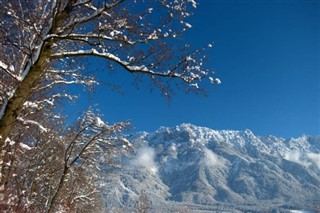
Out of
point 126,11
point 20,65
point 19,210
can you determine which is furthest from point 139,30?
point 19,210

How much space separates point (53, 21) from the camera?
25.9 ft

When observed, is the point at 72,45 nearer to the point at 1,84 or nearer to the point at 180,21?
the point at 1,84

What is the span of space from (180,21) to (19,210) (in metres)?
9.80

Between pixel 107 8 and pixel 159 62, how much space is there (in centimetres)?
162

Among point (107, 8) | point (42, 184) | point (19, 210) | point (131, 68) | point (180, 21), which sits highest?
point (42, 184)

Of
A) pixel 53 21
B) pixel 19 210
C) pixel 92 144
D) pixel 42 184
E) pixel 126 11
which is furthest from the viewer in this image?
pixel 42 184

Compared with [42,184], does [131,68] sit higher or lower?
lower

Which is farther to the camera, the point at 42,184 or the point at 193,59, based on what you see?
the point at 42,184

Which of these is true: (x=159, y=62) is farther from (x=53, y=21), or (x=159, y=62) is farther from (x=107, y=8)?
(x=53, y=21)

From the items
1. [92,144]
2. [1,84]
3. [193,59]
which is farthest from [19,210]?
[193,59]

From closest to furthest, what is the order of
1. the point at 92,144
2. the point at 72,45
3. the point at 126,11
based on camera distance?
the point at 126,11, the point at 72,45, the point at 92,144

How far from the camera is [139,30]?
861cm

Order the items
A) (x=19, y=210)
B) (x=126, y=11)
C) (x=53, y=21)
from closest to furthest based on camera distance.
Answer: (x=53, y=21), (x=126, y=11), (x=19, y=210)

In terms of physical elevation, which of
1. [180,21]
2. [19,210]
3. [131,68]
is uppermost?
[180,21]
